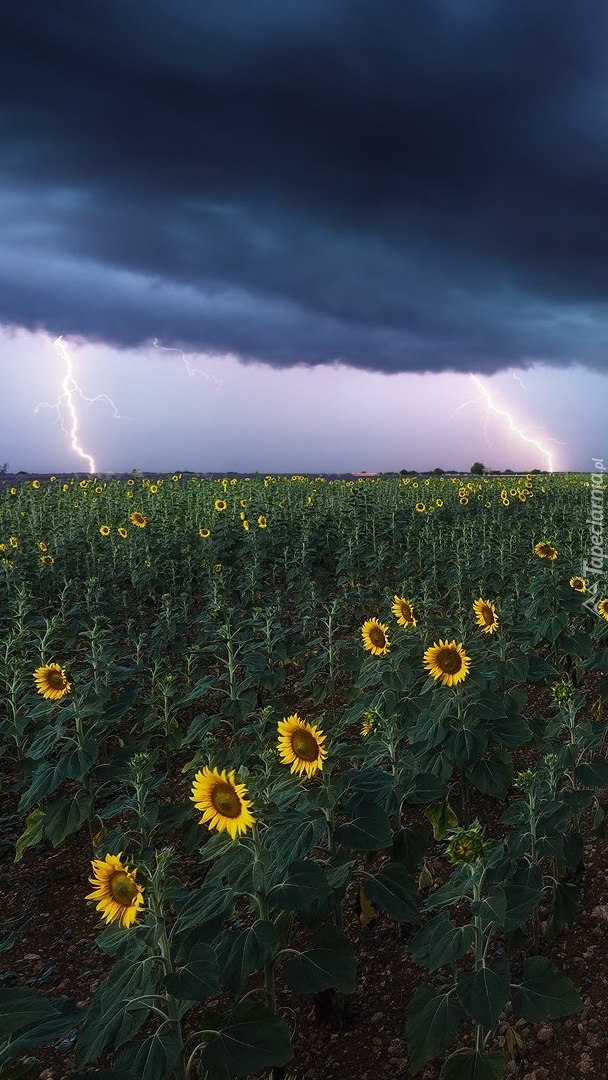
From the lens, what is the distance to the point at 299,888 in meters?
2.48

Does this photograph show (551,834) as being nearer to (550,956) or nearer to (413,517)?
(550,956)

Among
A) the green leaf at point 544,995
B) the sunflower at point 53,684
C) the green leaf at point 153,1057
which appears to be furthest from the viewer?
the sunflower at point 53,684

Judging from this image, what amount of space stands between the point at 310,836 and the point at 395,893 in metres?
0.67

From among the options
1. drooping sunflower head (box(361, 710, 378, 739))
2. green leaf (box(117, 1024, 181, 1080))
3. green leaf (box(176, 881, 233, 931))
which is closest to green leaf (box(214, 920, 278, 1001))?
green leaf (box(176, 881, 233, 931))

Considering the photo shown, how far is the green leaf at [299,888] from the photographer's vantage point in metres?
2.44

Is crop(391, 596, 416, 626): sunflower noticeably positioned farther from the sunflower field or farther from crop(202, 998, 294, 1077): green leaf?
crop(202, 998, 294, 1077): green leaf

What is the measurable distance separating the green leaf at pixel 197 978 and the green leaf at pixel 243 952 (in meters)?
0.16

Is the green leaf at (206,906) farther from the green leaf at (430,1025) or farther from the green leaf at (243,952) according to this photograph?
the green leaf at (430,1025)

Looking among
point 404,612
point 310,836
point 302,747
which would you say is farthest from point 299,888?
point 404,612

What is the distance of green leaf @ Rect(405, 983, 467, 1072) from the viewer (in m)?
2.56

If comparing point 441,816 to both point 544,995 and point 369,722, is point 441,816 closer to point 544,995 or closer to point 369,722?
point 369,722

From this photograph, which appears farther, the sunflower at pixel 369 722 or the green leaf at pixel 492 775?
the green leaf at pixel 492 775

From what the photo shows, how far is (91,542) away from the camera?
1115cm

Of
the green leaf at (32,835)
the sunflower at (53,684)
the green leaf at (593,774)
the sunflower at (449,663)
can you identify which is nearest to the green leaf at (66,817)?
the green leaf at (32,835)
